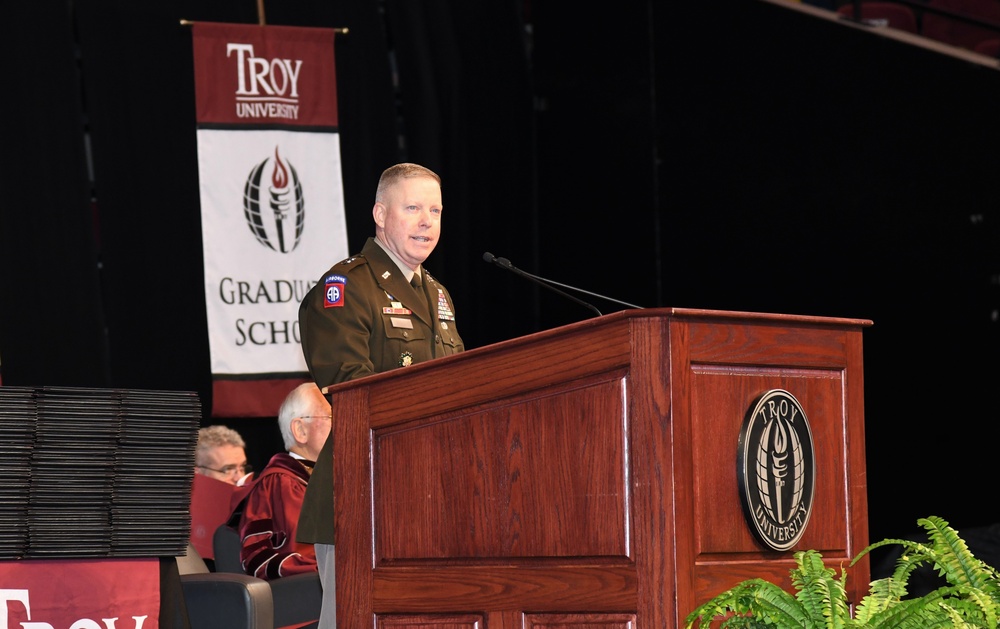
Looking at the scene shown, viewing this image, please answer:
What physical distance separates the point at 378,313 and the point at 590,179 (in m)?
3.84

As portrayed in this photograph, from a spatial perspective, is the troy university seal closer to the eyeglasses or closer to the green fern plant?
the green fern plant

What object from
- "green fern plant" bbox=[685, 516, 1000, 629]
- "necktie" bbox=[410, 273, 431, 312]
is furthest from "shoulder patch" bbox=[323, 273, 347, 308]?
"green fern plant" bbox=[685, 516, 1000, 629]

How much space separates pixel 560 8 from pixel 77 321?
106 inches

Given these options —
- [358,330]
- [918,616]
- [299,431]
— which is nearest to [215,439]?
[299,431]

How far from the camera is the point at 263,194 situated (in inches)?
242

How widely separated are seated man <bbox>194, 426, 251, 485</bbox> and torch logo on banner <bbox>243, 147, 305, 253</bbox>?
42.7 inches

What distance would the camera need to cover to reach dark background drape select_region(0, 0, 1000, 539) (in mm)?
A: 5129

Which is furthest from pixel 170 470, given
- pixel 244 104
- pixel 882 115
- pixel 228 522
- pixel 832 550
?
pixel 244 104

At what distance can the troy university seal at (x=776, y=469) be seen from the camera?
2.00m

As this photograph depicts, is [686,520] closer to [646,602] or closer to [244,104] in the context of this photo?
[646,602]

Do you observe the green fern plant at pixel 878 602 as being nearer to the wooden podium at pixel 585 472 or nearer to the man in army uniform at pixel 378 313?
the wooden podium at pixel 585 472

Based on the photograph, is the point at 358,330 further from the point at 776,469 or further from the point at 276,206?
the point at 276,206

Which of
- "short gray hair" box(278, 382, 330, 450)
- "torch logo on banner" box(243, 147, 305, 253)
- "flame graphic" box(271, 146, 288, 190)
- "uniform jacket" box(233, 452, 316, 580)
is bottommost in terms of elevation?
"uniform jacket" box(233, 452, 316, 580)

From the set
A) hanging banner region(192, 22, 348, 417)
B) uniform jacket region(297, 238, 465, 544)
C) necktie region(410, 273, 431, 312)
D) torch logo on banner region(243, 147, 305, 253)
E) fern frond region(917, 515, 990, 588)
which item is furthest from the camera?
torch logo on banner region(243, 147, 305, 253)
